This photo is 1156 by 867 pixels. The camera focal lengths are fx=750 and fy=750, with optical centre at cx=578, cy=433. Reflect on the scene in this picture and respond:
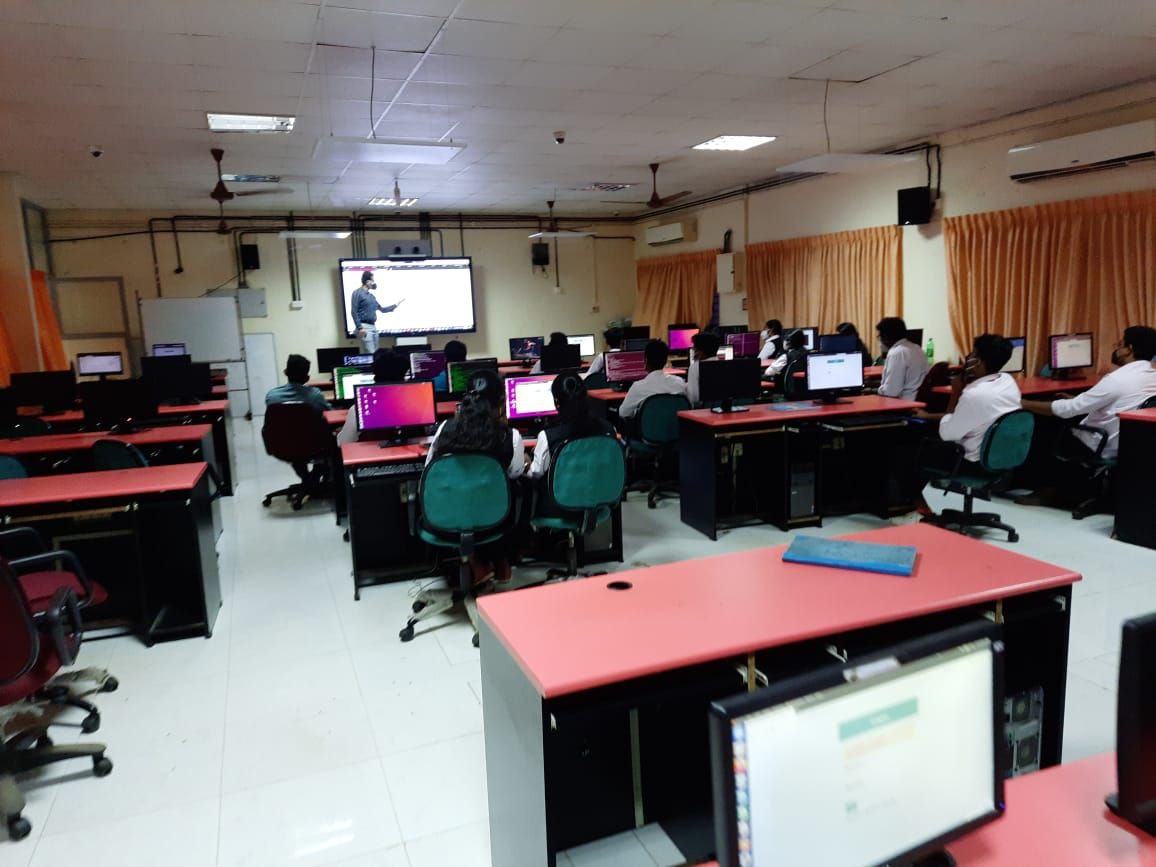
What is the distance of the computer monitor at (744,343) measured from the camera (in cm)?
853

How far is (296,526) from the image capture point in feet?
18.0

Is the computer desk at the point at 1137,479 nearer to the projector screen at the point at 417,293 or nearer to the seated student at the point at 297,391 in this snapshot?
the seated student at the point at 297,391

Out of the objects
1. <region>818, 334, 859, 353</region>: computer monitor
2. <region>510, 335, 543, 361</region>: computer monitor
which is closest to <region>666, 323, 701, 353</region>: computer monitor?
<region>510, 335, 543, 361</region>: computer monitor

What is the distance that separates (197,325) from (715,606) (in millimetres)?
10467

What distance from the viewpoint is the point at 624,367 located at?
7113mm

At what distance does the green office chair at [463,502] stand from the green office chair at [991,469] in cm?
278

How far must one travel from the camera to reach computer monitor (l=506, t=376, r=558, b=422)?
526cm

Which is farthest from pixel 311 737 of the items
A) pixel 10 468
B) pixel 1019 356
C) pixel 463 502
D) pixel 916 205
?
pixel 916 205

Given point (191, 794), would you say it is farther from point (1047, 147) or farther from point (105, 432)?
point (1047, 147)

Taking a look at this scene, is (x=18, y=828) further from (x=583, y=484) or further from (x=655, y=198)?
(x=655, y=198)

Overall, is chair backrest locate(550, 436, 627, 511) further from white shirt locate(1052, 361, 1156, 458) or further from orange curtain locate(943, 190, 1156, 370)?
orange curtain locate(943, 190, 1156, 370)

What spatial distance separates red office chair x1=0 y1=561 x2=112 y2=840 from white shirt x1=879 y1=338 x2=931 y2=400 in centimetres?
542

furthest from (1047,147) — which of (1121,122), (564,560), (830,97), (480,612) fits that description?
(480,612)

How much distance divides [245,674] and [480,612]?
1903 millimetres
